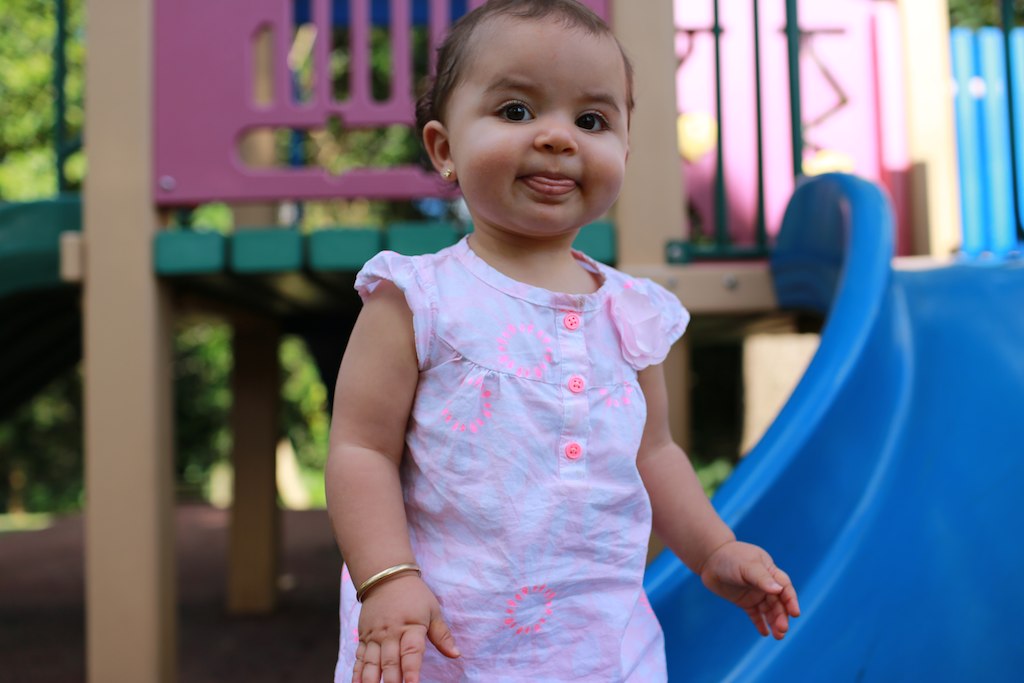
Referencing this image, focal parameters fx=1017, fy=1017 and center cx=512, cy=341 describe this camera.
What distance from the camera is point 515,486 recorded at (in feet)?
3.59

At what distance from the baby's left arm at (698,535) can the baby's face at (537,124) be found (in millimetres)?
267

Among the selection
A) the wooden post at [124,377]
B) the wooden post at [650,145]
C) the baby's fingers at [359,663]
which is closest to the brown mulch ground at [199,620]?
the wooden post at [124,377]

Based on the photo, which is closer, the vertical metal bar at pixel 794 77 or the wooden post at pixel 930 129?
the vertical metal bar at pixel 794 77

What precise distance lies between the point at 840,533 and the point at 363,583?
1052 millimetres

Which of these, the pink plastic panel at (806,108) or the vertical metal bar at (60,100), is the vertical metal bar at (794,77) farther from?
the vertical metal bar at (60,100)

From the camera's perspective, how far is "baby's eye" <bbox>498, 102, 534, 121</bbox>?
111cm

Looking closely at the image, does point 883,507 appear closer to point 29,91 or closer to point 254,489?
point 254,489

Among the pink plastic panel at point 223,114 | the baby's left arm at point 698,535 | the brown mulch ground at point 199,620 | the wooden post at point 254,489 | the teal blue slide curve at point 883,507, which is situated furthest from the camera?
the wooden post at point 254,489

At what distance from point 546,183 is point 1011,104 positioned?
8.55 feet

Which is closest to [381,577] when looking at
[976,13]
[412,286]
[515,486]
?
[515,486]

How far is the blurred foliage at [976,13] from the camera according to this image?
920 cm

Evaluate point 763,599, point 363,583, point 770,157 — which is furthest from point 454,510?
point 770,157

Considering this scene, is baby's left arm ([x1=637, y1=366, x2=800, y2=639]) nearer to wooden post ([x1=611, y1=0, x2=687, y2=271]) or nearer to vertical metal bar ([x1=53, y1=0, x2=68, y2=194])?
wooden post ([x1=611, y1=0, x2=687, y2=271])

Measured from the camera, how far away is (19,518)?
1018cm
